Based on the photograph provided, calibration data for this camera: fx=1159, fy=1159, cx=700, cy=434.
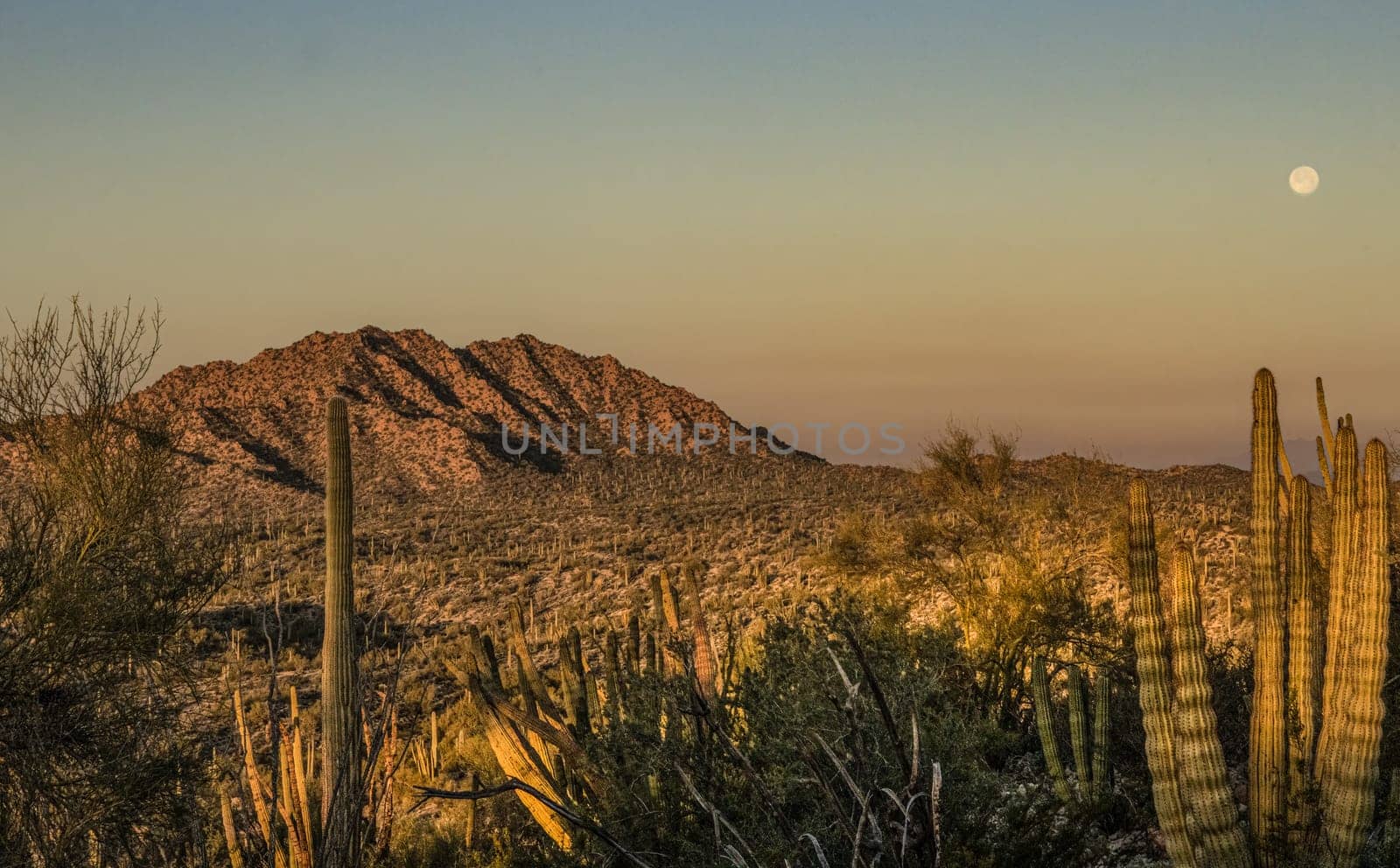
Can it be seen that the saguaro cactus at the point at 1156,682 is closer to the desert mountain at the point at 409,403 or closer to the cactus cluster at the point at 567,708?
the cactus cluster at the point at 567,708

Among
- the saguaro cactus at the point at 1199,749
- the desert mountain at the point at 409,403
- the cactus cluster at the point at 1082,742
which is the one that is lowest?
the cactus cluster at the point at 1082,742

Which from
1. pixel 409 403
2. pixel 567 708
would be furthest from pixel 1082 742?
pixel 409 403

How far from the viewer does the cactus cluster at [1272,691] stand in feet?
20.7

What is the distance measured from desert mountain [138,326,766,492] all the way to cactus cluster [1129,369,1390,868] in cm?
4465

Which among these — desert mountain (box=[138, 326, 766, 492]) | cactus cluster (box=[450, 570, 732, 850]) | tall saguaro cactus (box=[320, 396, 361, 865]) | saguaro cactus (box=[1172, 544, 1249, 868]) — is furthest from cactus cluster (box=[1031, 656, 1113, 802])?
desert mountain (box=[138, 326, 766, 492])

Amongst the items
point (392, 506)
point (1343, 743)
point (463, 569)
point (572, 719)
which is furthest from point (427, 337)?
point (1343, 743)

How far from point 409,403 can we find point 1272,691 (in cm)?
5618

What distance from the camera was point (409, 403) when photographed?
5975 centimetres

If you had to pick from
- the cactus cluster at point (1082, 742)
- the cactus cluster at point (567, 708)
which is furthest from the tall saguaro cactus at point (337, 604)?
the cactus cluster at point (1082, 742)

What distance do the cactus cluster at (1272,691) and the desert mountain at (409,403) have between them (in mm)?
44647

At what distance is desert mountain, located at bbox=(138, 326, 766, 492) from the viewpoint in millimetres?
52031

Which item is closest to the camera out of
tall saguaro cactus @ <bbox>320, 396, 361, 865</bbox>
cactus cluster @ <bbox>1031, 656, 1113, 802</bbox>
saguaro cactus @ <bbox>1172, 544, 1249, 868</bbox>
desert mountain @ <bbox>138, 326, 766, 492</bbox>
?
saguaro cactus @ <bbox>1172, 544, 1249, 868</bbox>

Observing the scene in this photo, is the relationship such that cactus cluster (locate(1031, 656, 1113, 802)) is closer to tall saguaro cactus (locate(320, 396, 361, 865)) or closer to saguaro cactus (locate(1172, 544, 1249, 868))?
saguaro cactus (locate(1172, 544, 1249, 868))

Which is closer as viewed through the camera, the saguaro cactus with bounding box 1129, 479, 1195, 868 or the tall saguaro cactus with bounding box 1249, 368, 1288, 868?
the saguaro cactus with bounding box 1129, 479, 1195, 868
